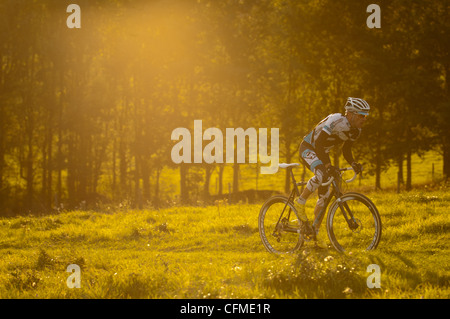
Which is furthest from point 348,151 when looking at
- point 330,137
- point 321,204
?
A: point 321,204

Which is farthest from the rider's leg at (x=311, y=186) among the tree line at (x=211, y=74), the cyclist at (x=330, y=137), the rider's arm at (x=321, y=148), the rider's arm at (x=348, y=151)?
the tree line at (x=211, y=74)

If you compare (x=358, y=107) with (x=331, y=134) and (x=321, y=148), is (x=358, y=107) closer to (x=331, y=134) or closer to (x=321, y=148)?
(x=331, y=134)

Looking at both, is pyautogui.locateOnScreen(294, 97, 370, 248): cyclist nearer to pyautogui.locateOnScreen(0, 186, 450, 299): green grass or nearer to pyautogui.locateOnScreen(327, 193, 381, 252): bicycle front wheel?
pyautogui.locateOnScreen(327, 193, 381, 252): bicycle front wheel

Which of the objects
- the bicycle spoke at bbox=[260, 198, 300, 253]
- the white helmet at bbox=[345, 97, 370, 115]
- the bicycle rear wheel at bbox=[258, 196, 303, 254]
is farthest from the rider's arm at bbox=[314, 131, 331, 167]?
the bicycle spoke at bbox=[260, 198, 300, 253]

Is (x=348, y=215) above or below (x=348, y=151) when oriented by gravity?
below

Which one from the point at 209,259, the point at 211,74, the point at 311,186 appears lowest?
the point at 209,259

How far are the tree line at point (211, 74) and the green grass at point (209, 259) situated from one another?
19636 millimetres

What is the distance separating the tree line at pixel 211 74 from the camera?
33875mm

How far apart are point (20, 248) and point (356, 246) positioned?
8625 millimetres

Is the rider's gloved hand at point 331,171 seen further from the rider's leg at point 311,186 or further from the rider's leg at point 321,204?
the rider's leg at point 321,204

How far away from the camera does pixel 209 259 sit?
9.75m

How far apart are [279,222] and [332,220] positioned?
1.21 m

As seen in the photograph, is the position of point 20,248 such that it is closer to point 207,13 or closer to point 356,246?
point 356,246

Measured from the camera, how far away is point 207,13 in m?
43.1
